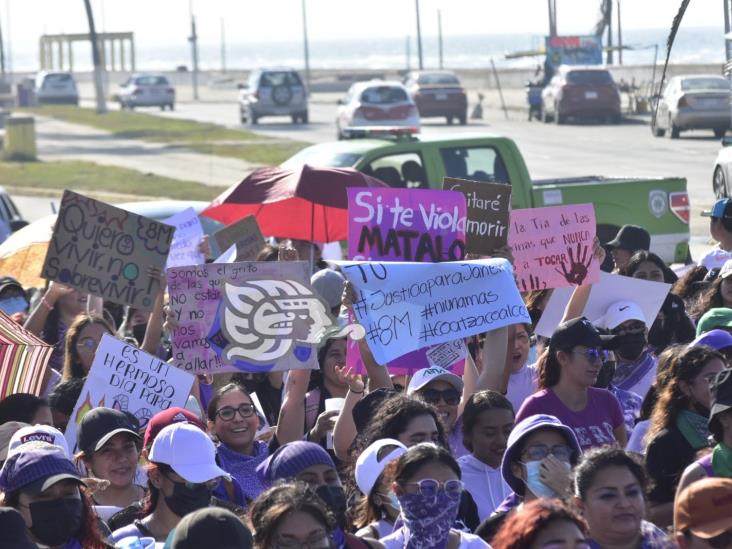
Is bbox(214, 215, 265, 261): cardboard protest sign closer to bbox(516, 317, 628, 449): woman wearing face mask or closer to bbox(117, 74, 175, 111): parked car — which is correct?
bbox(516, 317, 628, 449): woman wearing face mask

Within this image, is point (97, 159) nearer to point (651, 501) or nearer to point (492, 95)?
point (492, 95)

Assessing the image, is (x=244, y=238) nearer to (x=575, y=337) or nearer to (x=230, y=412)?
(x=230, y=412)

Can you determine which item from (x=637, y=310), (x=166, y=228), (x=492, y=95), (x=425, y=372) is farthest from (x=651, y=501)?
(x=492, y=95)

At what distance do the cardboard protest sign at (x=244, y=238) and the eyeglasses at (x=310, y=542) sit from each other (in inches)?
237

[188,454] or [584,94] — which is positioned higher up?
[188,454]

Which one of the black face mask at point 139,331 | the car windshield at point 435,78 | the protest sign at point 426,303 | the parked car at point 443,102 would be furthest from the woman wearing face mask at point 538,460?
the car windshield at point 435,78

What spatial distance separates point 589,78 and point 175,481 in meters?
38.0

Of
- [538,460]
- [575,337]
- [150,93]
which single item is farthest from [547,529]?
[150,93]

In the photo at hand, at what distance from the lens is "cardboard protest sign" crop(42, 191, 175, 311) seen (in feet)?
31.5

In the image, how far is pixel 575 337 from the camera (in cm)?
692

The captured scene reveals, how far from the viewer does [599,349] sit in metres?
7.00

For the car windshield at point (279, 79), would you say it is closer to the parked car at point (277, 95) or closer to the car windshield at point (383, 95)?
the parked car at point (277, 95)

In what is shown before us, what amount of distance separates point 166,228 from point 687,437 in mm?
4251

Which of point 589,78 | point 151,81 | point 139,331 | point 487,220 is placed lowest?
point 151,81
